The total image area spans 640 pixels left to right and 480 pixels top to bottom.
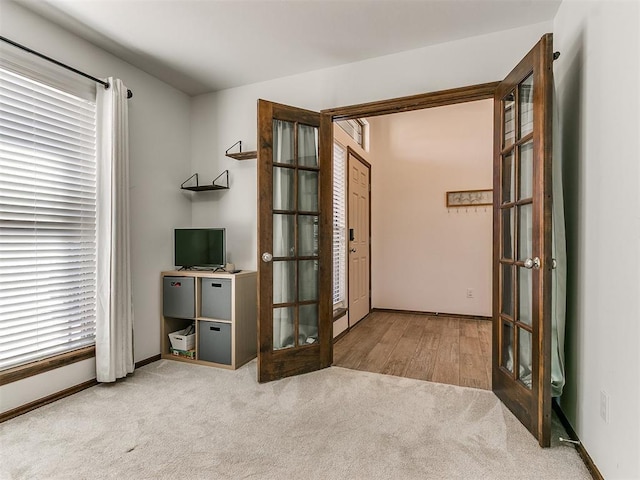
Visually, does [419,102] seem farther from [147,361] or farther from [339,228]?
[147,361]

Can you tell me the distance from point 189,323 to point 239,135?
6.35 feet

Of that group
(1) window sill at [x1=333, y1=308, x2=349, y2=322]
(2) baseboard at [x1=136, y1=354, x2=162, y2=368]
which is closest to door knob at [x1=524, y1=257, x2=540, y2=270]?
(1) window sill at [x1=333, y1=308, x2=349, y2=322]

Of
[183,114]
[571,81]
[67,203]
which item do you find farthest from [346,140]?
[67,203]

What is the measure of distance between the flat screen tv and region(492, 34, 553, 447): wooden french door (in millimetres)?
2215

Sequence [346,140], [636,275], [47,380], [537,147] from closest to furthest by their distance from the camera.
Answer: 1. [636,275]
2. [537,147]
3. [47,380]
4. [346,140]

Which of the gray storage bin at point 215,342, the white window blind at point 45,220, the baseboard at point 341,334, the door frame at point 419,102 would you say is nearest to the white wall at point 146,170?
the white window blind at point 45,220

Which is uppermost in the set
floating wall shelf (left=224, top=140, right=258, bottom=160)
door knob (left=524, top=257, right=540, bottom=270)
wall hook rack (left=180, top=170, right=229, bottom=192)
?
floating wall shelf (left=224, top=140, right=258, bottom=160)

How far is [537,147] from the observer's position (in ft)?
6.04

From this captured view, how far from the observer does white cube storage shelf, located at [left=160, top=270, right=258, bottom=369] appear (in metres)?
2.94

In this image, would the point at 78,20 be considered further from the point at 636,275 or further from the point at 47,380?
the point at 636,275

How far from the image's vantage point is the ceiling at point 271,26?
2.22 m

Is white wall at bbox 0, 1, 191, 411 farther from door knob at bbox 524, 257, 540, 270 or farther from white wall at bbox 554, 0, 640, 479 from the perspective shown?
white wall at bbox 554, 0, 640, 479

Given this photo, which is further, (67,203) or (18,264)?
(67,203)

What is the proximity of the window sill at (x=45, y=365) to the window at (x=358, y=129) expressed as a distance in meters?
3.25
